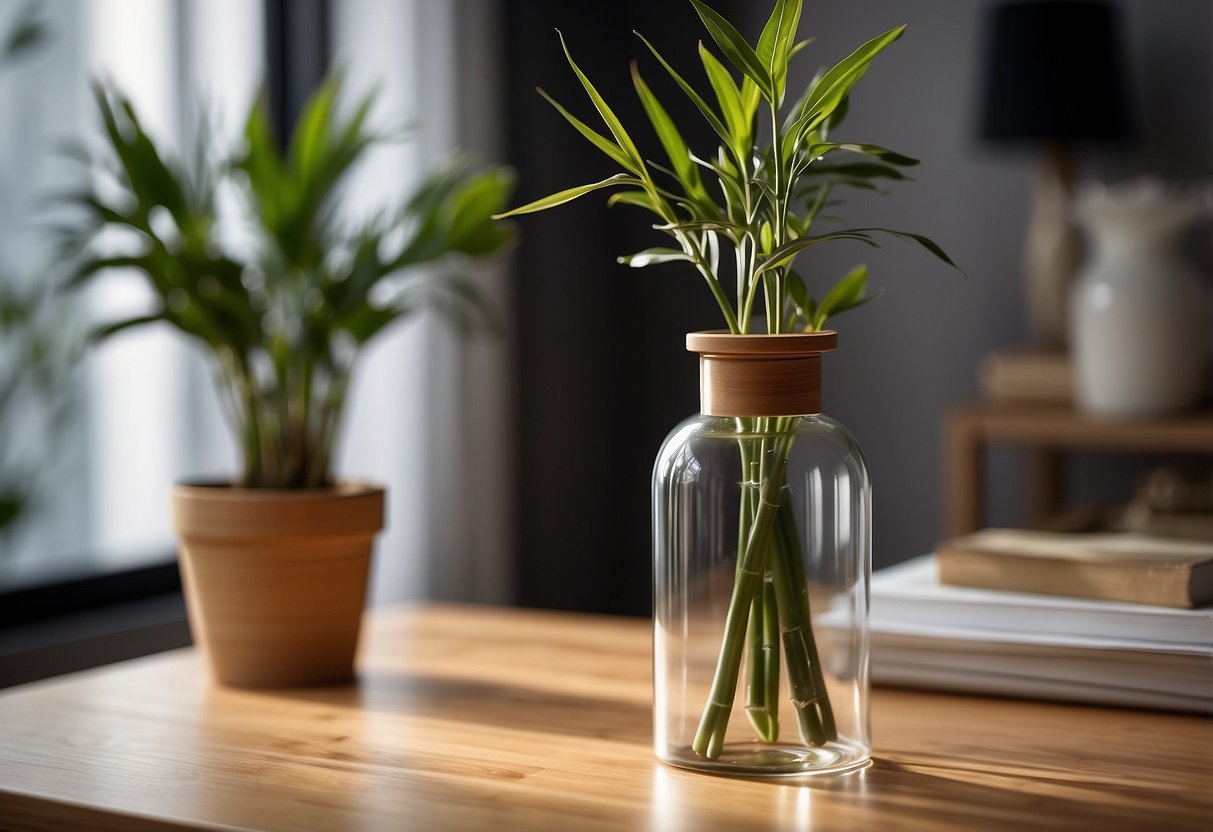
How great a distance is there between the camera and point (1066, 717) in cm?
99

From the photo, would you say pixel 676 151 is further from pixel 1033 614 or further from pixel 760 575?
pixel 1033 614

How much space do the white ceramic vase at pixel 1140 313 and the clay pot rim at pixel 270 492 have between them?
149 centimetres

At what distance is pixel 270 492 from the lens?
45.0 inches

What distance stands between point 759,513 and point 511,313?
84.5 inches

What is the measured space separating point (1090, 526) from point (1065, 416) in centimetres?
116

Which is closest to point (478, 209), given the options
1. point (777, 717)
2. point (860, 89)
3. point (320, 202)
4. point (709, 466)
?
point (320, 202)

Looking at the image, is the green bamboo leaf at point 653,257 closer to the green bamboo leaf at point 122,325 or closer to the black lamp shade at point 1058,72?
the green bamboo leaf at point 122,325

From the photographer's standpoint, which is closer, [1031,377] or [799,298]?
[799,298]

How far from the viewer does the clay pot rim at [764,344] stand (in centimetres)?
83

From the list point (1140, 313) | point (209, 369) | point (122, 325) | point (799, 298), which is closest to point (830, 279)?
point (1140, 313)

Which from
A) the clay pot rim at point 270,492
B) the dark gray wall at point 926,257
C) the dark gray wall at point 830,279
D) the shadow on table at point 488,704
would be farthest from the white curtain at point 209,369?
the shadow on table at point 488,704

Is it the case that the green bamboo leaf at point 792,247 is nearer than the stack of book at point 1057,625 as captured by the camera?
Yes

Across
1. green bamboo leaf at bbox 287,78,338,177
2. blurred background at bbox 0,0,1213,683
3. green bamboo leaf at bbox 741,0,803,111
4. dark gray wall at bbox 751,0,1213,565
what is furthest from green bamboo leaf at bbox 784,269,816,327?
dark gray wall at bbox 751,0,1213,565

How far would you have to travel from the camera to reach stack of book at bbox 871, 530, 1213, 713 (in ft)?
3.16
